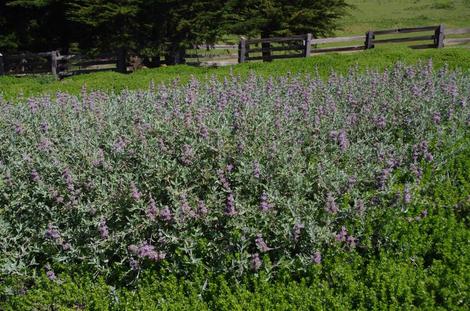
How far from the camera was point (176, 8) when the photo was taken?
18.8 metres

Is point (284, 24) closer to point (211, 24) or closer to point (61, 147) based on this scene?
point (211, 24)

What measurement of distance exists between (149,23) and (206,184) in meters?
15.7

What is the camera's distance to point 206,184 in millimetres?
4559

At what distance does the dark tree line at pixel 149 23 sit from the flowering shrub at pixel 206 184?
13.4m

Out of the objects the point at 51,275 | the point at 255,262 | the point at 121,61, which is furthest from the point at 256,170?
the point at 121,61

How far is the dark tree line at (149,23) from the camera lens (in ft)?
61.2

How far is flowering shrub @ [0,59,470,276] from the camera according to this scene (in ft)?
13.0

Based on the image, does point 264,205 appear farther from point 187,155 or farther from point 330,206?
point 187,155

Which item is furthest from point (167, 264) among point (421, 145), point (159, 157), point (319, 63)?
point (319, 63)

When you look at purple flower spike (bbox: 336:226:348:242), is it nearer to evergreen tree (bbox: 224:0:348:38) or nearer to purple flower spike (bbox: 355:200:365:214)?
purple flower spike (bbox: 355:200:365:214)

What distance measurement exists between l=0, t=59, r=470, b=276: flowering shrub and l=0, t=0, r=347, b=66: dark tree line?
13.4 m

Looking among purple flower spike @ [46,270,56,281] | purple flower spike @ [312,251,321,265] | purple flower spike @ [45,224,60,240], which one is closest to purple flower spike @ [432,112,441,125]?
purple flower spike @ [312,251,321,265]

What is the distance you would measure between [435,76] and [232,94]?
13.3 ft

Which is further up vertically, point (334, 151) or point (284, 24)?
point (284, 24)
